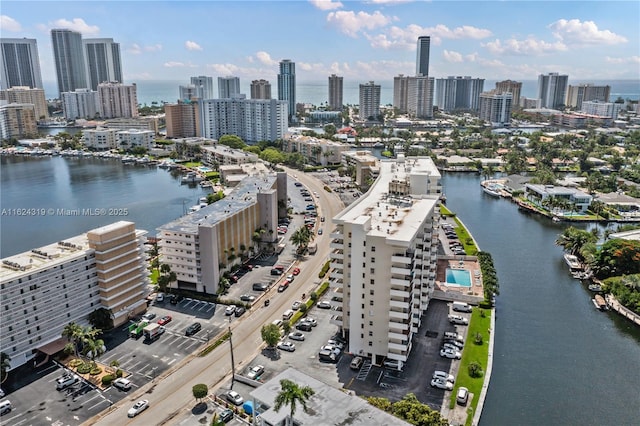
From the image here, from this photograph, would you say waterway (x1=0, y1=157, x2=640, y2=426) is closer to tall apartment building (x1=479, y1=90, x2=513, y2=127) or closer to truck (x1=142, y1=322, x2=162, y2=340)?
truck (x1=142, y1=322, x2=162, y2=340)

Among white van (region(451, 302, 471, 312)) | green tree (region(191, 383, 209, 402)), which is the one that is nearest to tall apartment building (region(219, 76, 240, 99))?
white van (region(451, 302, 471, 312))

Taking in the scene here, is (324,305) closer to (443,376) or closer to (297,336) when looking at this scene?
(297,336)

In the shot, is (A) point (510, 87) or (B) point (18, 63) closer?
(B) point (18, 63)

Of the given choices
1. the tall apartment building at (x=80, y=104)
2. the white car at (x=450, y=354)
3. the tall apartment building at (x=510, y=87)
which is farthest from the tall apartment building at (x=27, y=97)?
the tall apartment building at (x=510, y=87)

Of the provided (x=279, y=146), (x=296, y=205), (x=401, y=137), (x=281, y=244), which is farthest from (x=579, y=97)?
(x=281, y=244)

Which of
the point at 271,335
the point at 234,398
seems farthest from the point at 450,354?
the point at 234,398
